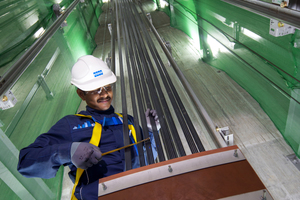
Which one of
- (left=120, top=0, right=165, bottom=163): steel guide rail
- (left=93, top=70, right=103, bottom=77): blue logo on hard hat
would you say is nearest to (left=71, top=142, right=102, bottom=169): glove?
(left=120, top=0, right=165, bottom=163): steel guide rail

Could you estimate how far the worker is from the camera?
3.39ft

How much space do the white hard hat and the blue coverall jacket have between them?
169mm

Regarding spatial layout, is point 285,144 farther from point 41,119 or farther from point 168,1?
point 168,1

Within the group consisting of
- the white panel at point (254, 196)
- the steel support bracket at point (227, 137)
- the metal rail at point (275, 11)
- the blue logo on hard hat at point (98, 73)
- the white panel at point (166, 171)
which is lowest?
the steel support bracket at point (227, 137)

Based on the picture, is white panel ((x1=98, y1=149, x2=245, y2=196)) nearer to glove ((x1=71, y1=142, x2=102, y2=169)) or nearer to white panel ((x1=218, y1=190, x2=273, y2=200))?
white panel ((x1=218, y1=190, x2=273, y2=200))

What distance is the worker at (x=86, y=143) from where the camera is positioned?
1.03 meters

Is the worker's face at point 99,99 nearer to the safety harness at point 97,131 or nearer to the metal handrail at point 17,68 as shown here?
the safety harness at point 97,131

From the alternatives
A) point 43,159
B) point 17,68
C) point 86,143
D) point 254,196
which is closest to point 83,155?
point 86,143

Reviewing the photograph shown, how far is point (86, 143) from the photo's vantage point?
Result: 42.1 inches

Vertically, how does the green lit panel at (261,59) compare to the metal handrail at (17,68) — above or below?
below

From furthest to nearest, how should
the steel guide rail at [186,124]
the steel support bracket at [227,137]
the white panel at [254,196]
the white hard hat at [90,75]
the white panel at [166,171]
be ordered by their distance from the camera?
the steel support bracket at [227,137]
the white hard hat at [90,75]
the steel guide rail at [186,124]
the white panel at [166,171]
the white panel at [254,196]

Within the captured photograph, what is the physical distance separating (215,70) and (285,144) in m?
1.56

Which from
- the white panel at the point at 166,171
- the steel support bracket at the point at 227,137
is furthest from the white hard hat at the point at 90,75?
the steel support bracket at the point at 227,137

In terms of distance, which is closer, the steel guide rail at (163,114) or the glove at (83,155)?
the glove at (83,155)
